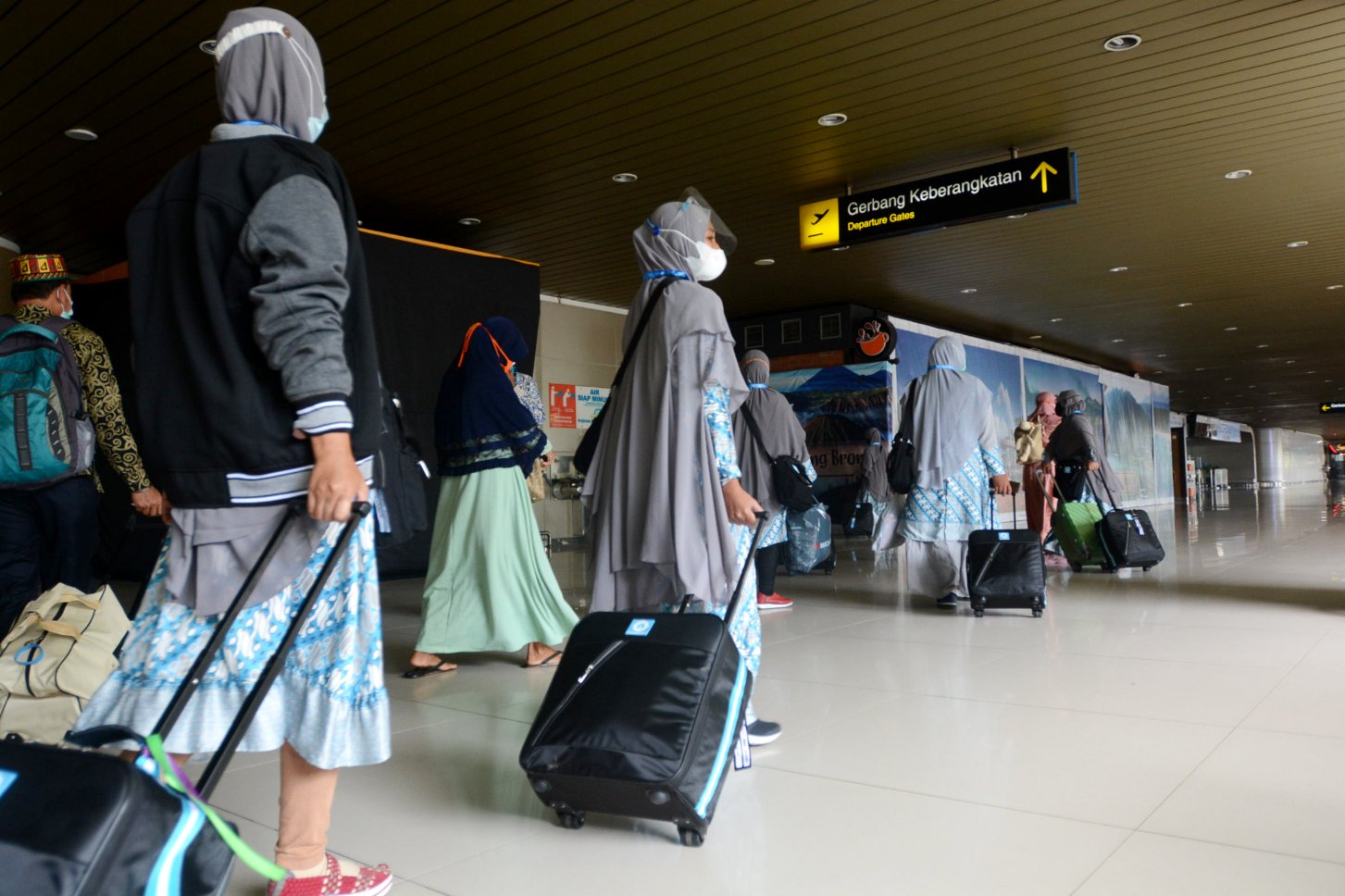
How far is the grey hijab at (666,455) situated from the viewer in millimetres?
2916

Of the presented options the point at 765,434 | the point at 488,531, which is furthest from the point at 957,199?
the point at 488,531

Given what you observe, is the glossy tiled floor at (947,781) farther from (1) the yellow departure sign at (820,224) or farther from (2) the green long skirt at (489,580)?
(1) the yellow departure sign at (820,224)

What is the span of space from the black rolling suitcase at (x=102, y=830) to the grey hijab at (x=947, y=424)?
5.56 meters

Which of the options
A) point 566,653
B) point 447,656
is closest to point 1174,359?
point 447,656

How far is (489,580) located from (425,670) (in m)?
0.54

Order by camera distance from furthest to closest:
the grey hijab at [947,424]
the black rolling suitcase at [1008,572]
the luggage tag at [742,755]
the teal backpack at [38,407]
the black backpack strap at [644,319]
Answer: the grey hijab at [947,424]
the black rolling suitcase at [1008,572]
the teal backpack at [38,407]
the black backpack strap at [644,319]
the luggage tag at [742,755]

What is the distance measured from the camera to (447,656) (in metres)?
5.15

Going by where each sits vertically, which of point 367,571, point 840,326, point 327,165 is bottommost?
point 367,571

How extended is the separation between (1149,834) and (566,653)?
1.49m

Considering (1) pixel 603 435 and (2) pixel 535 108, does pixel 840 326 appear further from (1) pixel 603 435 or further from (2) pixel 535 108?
(1) pixel 603 435

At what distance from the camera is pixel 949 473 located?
6309 mm

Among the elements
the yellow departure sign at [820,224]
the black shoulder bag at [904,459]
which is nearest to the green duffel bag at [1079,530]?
the black shoulder bag at [904,459]

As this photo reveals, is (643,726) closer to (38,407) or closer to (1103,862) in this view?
(1103,862)

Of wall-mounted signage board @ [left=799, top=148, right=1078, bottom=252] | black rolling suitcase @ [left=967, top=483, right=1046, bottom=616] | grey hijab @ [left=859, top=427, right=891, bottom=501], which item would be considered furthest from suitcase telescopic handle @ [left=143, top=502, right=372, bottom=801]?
grey hijab @ [left=859, top=427, right=891, bottom=501]
